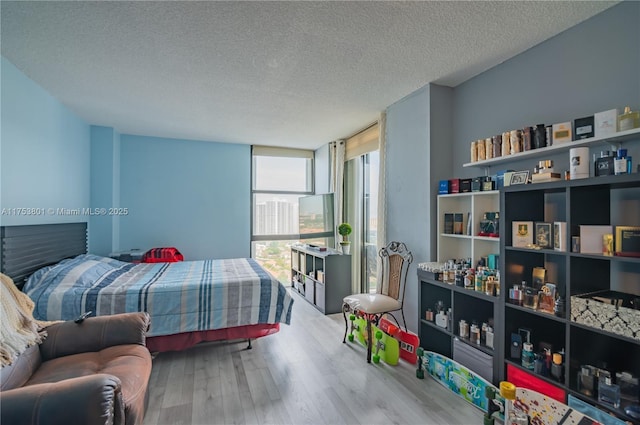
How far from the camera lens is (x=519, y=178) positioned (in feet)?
6.84

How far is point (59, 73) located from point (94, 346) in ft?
7.71

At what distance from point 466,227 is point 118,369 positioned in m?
2.71

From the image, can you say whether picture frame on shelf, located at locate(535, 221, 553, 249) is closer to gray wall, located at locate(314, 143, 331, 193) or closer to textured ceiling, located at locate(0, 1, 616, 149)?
textured ceiling, located at locate(0, 1, 616, 149)

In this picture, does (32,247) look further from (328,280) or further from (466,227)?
(466,227)

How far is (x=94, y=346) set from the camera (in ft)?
6.43

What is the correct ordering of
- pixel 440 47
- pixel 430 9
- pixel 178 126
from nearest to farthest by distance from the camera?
1. pixel 430 9
2. pixel 440 47
3. pixel 178 126

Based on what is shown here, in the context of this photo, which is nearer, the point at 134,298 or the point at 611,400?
the point at 611,400

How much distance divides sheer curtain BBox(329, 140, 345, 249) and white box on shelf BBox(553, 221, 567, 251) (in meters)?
3.19

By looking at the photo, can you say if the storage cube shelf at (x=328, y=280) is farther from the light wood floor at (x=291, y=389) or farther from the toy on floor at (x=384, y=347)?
the toy on floor at (x=384, y=347)

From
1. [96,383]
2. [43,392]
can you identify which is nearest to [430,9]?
[96,383]

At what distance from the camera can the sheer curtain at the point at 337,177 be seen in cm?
481

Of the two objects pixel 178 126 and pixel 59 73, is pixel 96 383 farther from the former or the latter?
pixel 178 126

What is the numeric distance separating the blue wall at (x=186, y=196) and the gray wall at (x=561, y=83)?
3778mm

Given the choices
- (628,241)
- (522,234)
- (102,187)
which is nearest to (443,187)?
(522,234)
